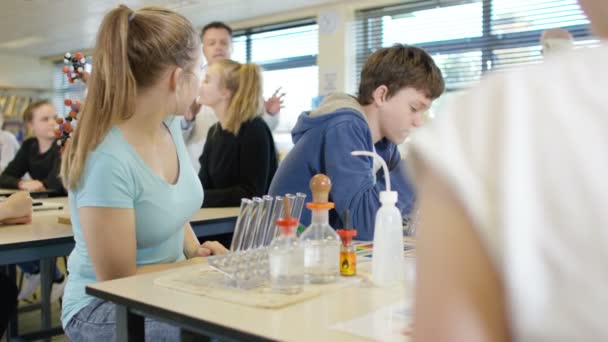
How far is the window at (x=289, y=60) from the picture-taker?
20.1 ft

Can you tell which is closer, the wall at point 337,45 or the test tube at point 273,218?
the test tube at point 273,218

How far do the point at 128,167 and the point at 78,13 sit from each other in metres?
5.55

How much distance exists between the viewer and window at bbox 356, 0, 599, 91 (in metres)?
4.61

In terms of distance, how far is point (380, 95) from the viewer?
6.32 feet

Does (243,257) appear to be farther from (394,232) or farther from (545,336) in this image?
(545,336)

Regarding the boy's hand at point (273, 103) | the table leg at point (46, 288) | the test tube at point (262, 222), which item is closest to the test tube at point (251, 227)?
the test tube at point (262, 222)

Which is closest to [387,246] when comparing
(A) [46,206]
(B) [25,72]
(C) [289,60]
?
(A) [46,206]

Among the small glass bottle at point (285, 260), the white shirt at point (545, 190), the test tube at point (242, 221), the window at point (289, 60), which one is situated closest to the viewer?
the white shirt at point (545, 190)

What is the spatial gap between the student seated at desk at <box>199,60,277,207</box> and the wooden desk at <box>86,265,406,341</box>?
1308 mm

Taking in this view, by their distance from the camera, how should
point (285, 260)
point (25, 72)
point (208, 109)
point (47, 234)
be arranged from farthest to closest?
1. point (25, 72)
2. point (208, 109)
3. point (47, 234)
4. point (285, 260)

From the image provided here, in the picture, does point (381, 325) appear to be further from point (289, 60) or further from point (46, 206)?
point (289, 60)

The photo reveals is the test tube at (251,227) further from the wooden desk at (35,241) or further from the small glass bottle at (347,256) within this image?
the wooden desk at (35,241)

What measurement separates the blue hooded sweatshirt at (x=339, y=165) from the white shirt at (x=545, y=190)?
4.30 feet

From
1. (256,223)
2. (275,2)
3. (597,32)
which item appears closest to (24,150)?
(275,2)
